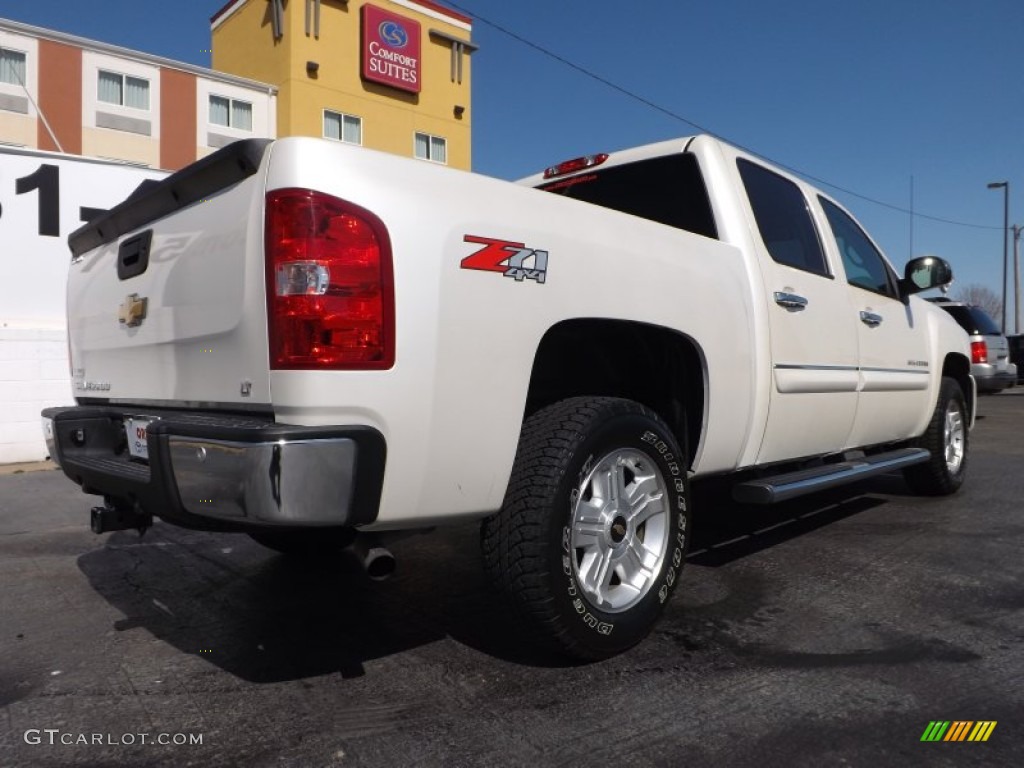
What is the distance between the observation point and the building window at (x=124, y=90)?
2094 centimetres

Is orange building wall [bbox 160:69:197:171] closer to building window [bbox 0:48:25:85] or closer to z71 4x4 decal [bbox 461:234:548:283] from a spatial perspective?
building window [bbox 0:48:25:85]

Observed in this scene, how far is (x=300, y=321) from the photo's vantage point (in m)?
2.14

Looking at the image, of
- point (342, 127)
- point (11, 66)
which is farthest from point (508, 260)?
point (342, 127)

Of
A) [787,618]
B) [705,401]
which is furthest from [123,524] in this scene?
[787,618]

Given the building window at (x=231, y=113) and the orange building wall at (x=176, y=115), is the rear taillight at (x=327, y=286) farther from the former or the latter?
the building window at (x=231, y=113)

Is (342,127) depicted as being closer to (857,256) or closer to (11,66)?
(11,66)

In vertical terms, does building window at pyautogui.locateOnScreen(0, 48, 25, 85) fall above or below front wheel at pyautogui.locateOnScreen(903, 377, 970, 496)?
above

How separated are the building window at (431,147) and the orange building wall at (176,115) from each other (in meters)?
7.58

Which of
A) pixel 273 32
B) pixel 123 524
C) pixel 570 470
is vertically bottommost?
pixel 123 524

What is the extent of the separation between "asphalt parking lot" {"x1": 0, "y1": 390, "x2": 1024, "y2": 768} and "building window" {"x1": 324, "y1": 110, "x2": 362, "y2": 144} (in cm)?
2252

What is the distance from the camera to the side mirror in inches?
198

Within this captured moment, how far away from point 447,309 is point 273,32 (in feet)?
84.1

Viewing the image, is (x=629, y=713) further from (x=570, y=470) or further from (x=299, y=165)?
(x=299, y=165)

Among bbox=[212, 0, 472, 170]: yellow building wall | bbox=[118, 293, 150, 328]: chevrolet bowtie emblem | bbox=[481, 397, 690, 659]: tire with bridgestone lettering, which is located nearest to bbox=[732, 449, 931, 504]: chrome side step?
bbox=[481, 397, 690, 659]: tire with bridgestone lettering
